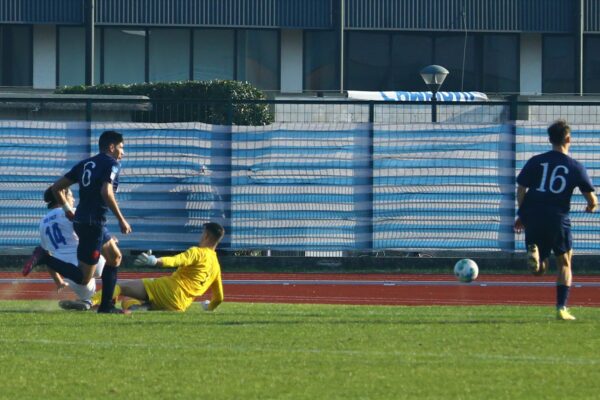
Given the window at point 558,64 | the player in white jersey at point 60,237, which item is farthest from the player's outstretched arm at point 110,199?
the window at point 558,64

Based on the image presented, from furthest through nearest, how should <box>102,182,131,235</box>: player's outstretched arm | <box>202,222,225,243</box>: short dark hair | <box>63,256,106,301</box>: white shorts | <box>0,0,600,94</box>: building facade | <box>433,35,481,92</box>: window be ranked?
1. <box>433,35,481,92</box>: window
2. <box>0,0,600,94</box>: building facade
3. <box>63,256,106,301</box>: white shorts
4. <box>202,222,225,243</box>: short dark hair
5. <box>102,182,131,235</box>: player's outstretched arm

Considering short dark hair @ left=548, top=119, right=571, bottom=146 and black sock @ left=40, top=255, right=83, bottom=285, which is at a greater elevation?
short dark hair @ left=548, top=119, right=571, bottom=146

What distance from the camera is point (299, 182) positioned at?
72.9ft

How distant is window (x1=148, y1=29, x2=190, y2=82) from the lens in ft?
142

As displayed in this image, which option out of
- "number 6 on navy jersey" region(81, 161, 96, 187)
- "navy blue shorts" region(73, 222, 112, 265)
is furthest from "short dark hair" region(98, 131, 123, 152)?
"navy blue shorts" region(73, 222, 112, 265)

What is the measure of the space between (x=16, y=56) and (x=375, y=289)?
85.6ft

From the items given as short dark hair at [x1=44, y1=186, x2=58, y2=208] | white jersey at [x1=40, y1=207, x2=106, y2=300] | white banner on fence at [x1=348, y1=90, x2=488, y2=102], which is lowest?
white jersey at [x1=40, y1=207, x2=106, y2=300]

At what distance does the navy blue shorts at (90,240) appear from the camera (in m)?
13.6

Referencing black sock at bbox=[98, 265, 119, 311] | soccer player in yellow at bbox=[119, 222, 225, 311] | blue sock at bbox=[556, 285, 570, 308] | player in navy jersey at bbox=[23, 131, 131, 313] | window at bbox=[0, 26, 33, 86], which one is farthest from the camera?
window at bbox=[0, 26, 33, 86]

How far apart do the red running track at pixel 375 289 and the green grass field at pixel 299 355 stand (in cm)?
322

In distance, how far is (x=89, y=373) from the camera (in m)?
9.51

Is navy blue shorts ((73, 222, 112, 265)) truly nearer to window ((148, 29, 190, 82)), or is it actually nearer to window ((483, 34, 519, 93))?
window ((148, 29, 190, 82))

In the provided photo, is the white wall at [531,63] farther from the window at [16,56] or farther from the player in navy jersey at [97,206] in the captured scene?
the player in navy jersey at [97,206]

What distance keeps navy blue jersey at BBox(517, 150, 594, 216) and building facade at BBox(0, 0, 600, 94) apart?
2934 cm
